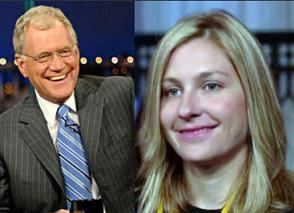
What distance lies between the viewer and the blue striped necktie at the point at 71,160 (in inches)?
39.0

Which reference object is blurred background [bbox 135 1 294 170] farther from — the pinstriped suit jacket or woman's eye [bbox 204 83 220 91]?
woman's eye [bbox 204 83 220 91]

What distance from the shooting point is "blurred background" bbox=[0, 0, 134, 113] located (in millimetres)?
1000

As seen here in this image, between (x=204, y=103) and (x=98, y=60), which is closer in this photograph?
(x=204, y=103)

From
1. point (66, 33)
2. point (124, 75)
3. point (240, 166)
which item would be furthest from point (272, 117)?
point (66, 33)

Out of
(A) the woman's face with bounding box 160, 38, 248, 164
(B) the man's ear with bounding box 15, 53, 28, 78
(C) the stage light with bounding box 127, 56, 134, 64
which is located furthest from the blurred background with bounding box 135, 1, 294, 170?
(B) the man's ear with bounding box 15, 53, 28, 78

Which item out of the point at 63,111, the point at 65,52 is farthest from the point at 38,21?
the point at 63,111

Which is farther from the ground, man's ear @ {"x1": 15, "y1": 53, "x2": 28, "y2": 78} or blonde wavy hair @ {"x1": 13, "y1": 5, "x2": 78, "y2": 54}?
blonde wavy hair @ {"x1": 13, "y1": 5, "x2": 78, "y2": 54}

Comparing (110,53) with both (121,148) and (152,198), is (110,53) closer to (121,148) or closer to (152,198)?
(121,148)

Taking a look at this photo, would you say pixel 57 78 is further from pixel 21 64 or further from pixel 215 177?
pixel 215 177

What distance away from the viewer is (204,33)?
90cm

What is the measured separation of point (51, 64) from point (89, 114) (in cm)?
13

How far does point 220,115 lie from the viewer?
2.88 feet

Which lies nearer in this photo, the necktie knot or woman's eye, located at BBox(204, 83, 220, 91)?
woman's eye, located at BBox(204, 83, 220, 91)

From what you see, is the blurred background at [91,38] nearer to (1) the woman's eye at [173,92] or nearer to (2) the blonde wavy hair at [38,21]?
(2) the blonde wavy hair at [38,21]
